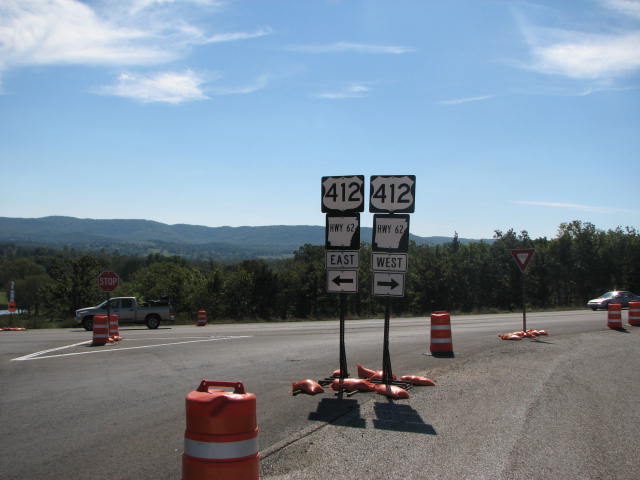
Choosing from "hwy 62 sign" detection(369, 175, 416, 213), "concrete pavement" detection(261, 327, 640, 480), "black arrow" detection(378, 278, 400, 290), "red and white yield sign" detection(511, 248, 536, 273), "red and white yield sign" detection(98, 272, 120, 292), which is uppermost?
"hwy 62 sign" detection(369, 175, 416, 213)

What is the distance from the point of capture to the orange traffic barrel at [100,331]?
18141 mm

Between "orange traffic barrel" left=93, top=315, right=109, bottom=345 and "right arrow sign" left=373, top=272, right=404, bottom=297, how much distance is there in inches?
460

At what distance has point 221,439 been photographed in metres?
3.84

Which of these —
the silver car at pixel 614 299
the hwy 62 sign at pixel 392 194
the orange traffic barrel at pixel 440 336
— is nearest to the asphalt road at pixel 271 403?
the orange traffic barrel at pixel 440 336

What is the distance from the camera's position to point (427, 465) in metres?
5.75

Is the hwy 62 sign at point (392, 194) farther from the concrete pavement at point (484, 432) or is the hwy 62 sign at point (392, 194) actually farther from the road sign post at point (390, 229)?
the concrete pavement at point (484, 432)

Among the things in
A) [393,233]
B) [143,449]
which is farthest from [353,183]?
[143,449]

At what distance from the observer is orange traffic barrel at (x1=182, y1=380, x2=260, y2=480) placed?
384cm

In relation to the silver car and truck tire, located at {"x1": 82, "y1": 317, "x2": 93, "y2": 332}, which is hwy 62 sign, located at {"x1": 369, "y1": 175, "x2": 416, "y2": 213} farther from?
the silver car

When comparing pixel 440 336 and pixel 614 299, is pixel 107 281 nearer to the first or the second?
pixel 440 336

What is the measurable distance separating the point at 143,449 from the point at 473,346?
1251 centimetres

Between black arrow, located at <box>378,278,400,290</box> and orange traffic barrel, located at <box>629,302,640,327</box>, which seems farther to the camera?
orange traffic barrel, located at <box>629,302,640,327</box>

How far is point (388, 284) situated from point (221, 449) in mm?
6303

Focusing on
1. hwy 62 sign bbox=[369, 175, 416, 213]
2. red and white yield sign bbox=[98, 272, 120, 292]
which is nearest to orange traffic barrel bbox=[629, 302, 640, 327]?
hwy 62 sign bbox=[369, 175, 416, 213]
